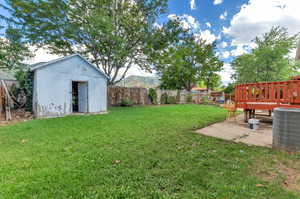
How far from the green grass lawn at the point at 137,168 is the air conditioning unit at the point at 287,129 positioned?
320mm

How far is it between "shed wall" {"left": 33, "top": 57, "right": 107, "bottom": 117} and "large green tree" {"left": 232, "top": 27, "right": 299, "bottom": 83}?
14.2 metres

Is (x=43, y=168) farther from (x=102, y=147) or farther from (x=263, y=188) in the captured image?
(x=263, y=188)

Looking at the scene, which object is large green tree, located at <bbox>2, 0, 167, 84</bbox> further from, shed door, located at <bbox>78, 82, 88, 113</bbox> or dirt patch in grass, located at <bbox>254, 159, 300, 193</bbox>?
dirt patch in grass, located at <bbox>254, 159, 300, 193</bbox>

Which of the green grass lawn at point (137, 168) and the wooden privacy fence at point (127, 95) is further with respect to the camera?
the wooden privacy fence at point (127, 95)

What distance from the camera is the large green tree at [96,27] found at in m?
8.93

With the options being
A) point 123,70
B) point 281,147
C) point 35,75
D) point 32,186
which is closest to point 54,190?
point 32,186

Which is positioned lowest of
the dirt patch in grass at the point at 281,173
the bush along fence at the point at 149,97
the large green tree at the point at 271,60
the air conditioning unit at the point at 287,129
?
the dirt patch in grass at the point at 281,173

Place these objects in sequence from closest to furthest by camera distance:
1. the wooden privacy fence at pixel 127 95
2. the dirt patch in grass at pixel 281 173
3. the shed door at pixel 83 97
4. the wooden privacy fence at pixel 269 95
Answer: the dirt patch in grass at pixel 281 173
the wooden privacy fence at pixel 269 95
the shed door at pixel 83 97
the wooden privacy fence at pixel 127 95

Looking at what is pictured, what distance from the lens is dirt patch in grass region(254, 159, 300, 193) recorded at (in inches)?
73.2

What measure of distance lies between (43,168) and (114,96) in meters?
9.79

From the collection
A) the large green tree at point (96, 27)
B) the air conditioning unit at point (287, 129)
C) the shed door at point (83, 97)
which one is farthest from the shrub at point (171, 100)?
the air conditioning unit at point (287, 129)

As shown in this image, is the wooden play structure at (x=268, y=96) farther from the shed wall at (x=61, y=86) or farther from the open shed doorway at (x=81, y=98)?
the open shed doorway at (x=81, y=98)

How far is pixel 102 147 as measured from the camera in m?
3.16

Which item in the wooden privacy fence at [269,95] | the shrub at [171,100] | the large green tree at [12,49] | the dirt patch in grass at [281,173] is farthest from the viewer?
the shrub at [171,100]
